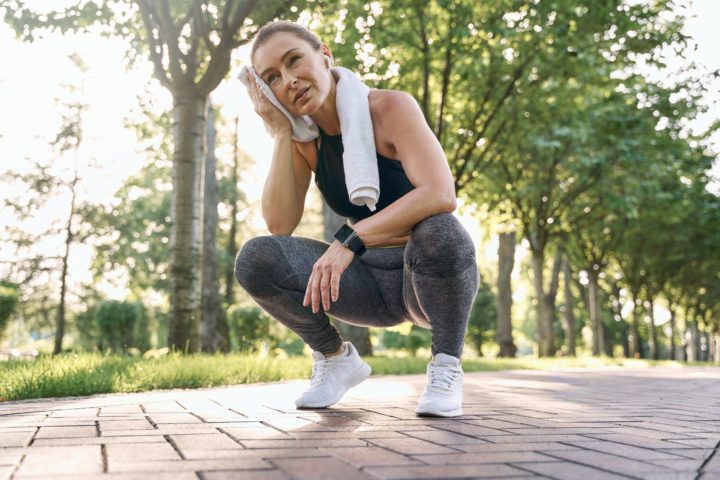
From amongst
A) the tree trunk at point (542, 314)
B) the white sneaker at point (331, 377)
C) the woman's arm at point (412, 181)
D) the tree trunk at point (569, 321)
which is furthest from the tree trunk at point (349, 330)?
the tree trunk at point (569, 321)

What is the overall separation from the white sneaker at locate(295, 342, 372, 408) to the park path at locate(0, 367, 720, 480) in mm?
82

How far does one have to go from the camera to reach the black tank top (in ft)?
10.4

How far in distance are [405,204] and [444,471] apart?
135 centimetres

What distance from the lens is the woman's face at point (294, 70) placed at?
302cm

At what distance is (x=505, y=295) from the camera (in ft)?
58.3

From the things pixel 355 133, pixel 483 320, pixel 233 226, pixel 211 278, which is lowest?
pixel 483 320

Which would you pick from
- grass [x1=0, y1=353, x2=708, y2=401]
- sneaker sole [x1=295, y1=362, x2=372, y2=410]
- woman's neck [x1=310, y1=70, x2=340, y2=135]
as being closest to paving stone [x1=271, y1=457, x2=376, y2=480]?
sneaker sole [x1=295, y1=362, x2=372, y2=410]

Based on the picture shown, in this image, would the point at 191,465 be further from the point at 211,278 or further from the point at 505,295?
the point at 505,295

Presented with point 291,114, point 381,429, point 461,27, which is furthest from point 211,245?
point 381,429

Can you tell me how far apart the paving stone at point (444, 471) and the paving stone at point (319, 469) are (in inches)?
2.2

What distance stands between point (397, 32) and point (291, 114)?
8.08m

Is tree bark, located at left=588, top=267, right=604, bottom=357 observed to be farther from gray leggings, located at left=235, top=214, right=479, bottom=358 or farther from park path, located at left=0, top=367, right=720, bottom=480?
gray leggings, located at left=235, top=214, right=479, bottom=358

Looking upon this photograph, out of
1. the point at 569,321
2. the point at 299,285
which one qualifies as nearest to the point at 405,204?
the point at 299,285

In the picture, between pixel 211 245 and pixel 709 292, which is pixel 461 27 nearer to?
pixel 211 245
